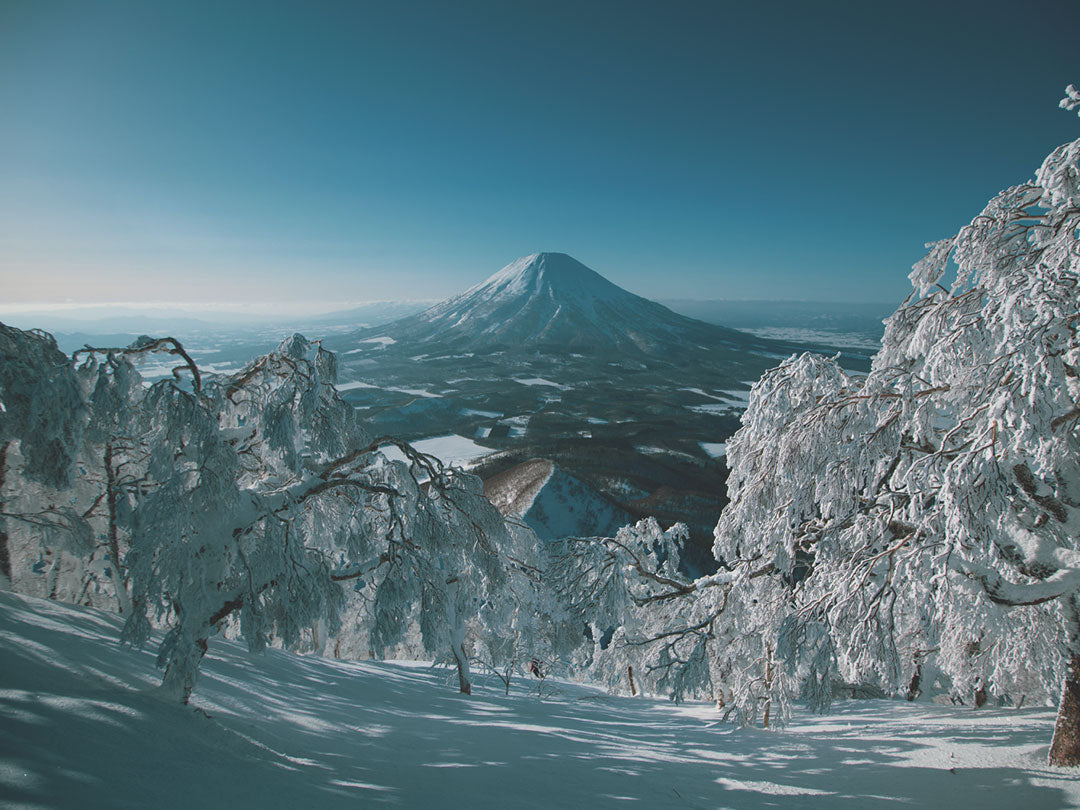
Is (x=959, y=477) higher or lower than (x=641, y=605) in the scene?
higher

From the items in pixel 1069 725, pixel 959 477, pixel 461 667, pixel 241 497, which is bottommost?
pixel 461 667

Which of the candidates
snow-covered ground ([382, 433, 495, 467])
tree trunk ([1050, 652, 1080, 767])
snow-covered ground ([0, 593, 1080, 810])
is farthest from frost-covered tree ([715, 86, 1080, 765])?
snow-covered ground ([382, 433, 495, 467])

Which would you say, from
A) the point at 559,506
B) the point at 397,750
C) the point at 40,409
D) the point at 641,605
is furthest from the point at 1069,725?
the point at 559,506

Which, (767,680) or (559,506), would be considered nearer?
(767,680)

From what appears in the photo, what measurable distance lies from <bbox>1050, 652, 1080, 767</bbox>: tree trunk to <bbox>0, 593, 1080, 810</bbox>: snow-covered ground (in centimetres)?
17

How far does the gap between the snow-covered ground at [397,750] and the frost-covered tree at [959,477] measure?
0.95 metres

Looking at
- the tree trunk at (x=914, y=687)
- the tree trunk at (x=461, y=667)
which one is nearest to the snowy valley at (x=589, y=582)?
the tree trunk at (x=914, y=687)

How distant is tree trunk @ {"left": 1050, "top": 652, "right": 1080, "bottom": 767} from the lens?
4.80 metres

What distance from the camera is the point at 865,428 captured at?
5547mm

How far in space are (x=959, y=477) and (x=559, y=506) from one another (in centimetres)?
4572

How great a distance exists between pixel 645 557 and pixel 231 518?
10902mm

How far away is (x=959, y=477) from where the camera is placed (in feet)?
12.4

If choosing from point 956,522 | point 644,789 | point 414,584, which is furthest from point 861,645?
point 414,584

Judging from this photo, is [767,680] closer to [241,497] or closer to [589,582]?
[589,582]
